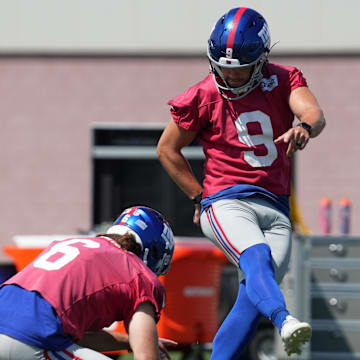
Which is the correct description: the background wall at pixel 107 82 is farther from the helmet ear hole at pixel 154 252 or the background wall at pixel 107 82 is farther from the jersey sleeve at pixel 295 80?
the helmet ear hole at pixel 154 252

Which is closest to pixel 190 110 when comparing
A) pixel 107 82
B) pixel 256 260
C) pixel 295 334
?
pixel 256 260

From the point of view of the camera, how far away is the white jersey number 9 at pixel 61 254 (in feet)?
12.4

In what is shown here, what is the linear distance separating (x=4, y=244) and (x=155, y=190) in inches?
96.5

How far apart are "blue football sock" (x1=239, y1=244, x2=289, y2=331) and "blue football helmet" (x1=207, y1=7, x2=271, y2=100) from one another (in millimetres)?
853

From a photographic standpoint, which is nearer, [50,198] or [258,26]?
[258,26]

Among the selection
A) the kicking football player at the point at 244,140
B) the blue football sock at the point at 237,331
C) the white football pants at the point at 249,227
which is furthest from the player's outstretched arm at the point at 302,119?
the blue football sock at the point at 237,331

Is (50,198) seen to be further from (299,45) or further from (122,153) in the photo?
(299,45)

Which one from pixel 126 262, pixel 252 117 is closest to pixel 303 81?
pixel 252 117

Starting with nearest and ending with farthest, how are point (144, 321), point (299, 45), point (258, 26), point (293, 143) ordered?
point (144, 321) → point (293, 143) → point (258, 26) → point (299, 45)

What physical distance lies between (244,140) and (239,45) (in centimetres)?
51

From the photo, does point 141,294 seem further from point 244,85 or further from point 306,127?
point 244,85

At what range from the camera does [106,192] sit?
1457cm

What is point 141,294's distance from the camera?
3.71m

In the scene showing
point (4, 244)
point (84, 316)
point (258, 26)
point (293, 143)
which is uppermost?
point (258, 26)
